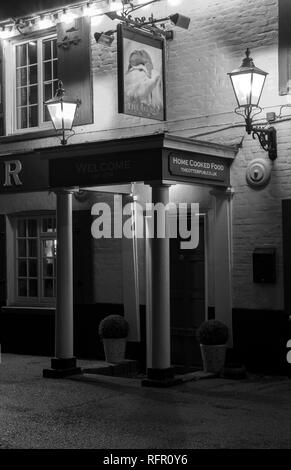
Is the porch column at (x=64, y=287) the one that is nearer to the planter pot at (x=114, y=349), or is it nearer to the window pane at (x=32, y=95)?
the planter pot at (x=114, y=349)

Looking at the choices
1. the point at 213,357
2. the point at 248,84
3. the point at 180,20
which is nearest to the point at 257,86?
the point at 248,84

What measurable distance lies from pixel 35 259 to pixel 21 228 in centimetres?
69

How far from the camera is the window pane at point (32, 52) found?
46.6 feet

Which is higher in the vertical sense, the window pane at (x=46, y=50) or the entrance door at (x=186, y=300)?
→ the window pane at (x=46, y=50)

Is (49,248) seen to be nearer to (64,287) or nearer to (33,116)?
(33,116)

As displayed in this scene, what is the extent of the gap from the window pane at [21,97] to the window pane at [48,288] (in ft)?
10.6

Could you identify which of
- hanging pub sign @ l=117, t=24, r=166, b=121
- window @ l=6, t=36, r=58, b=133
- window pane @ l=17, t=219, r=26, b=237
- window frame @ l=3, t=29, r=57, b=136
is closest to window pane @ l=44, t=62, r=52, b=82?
window @ l=6, t=36, r=58, b=133

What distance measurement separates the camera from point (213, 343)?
10953mm

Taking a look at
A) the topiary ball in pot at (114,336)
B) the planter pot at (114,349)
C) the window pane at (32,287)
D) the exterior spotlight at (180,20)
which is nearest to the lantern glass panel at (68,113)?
the exterior spotlight at (180,20)

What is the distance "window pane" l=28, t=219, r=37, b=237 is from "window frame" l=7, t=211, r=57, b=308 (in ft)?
0.28

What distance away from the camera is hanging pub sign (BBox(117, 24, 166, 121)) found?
35.3 feet

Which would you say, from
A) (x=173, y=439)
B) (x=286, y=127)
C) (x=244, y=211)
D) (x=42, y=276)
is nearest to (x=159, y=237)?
(x=244, y=211)

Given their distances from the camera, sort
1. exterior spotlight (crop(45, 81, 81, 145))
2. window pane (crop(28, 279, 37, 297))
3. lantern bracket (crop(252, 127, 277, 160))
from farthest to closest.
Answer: window pane (crop(28, 279, 37, 297)), exterior spotlight (crop(45, 81, 81, 145)), lantern bracket (crop(252, 127, 277, 160))

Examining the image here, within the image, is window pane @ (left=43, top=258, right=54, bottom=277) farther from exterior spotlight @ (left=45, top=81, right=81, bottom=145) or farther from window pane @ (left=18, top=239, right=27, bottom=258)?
exterior spotlight @ (left=45, top=81, right=81, bottom=145)
